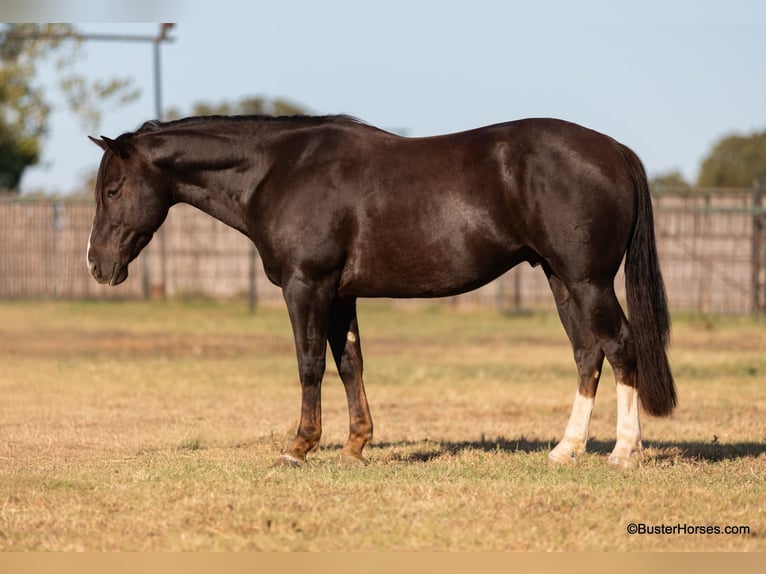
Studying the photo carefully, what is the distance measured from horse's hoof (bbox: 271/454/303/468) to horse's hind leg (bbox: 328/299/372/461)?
0.50 m

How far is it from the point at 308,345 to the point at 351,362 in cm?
48

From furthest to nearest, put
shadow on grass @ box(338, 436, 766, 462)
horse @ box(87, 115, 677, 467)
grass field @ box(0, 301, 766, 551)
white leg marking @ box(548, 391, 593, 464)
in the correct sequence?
shadow on grass @ box(338, 436, 766, 462)
white leg marking @ box(548, 391, 593, 464)
horse @ box(87, 115, 677, 467)
grass field @ box(0, 301, 766, 551)

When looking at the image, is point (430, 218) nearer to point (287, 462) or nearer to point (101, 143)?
point (287, 462)

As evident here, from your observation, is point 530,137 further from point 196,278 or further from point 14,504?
point 196,278

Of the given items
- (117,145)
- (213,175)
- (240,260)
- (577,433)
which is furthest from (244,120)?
(240,260)

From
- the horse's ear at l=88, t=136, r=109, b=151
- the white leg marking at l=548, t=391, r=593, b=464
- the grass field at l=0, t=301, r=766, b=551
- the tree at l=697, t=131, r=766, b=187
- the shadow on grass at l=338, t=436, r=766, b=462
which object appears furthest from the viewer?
the tree at l=697, t=131, r=766, b=187

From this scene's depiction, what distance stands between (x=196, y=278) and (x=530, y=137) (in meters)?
19.9

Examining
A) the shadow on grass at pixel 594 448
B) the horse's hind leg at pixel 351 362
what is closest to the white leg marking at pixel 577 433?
the shadow on grass at pixel 594 448

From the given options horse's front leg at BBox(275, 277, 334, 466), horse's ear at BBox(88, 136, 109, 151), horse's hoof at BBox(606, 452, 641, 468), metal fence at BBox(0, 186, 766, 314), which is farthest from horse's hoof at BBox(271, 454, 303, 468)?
metal fence at BBox(0, 186, 766, 314)

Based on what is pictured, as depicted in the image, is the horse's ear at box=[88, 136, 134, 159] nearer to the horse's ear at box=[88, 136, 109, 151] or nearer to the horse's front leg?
the horse's ear at box=[88, 136, 109, 151]

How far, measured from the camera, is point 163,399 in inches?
476

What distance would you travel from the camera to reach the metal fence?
2359 centimetres

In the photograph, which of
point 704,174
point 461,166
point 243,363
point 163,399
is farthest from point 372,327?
point 704,174

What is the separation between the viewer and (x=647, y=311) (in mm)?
7676
